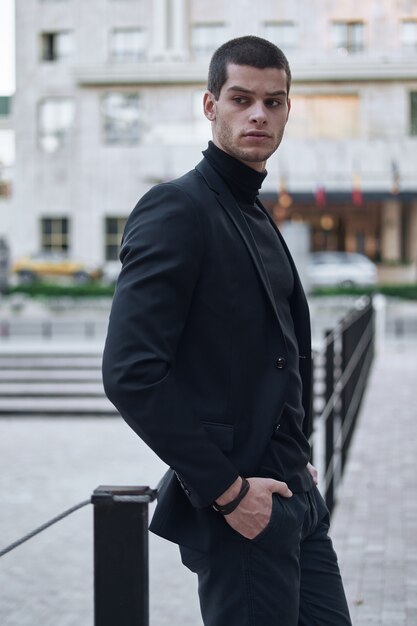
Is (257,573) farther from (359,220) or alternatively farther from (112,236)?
(359,220)

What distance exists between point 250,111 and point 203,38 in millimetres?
47348

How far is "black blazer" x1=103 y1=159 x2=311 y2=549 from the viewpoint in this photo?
93.2 inches

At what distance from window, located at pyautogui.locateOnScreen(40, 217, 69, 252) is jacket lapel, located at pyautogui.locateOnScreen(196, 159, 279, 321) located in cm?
4632

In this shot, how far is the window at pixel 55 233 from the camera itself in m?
48.6

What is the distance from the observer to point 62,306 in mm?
33156

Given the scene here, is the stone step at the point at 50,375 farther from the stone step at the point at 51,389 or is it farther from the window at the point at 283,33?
the window at the point at 283,33

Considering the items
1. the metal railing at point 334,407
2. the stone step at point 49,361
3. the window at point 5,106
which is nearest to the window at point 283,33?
the window at point 5,106

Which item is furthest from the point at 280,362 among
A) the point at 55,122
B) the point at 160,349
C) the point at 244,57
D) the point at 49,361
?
the point at 55,122

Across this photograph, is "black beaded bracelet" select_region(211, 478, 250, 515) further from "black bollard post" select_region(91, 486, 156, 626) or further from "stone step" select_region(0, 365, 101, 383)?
Result: "stone step" select_region(0, 365, 101, 383)

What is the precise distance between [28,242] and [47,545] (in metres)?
42.6

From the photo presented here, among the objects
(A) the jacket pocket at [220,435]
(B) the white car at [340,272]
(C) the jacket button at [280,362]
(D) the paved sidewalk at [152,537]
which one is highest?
(C) the jacket button at [280,362]

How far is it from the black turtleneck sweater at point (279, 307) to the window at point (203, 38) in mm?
46836

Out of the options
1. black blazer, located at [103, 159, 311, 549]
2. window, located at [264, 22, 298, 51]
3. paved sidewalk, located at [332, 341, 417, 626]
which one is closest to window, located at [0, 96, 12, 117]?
window, located at [264, 22, 298, 51]

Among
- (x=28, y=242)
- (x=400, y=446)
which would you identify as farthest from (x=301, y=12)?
(x=400, y=446)
